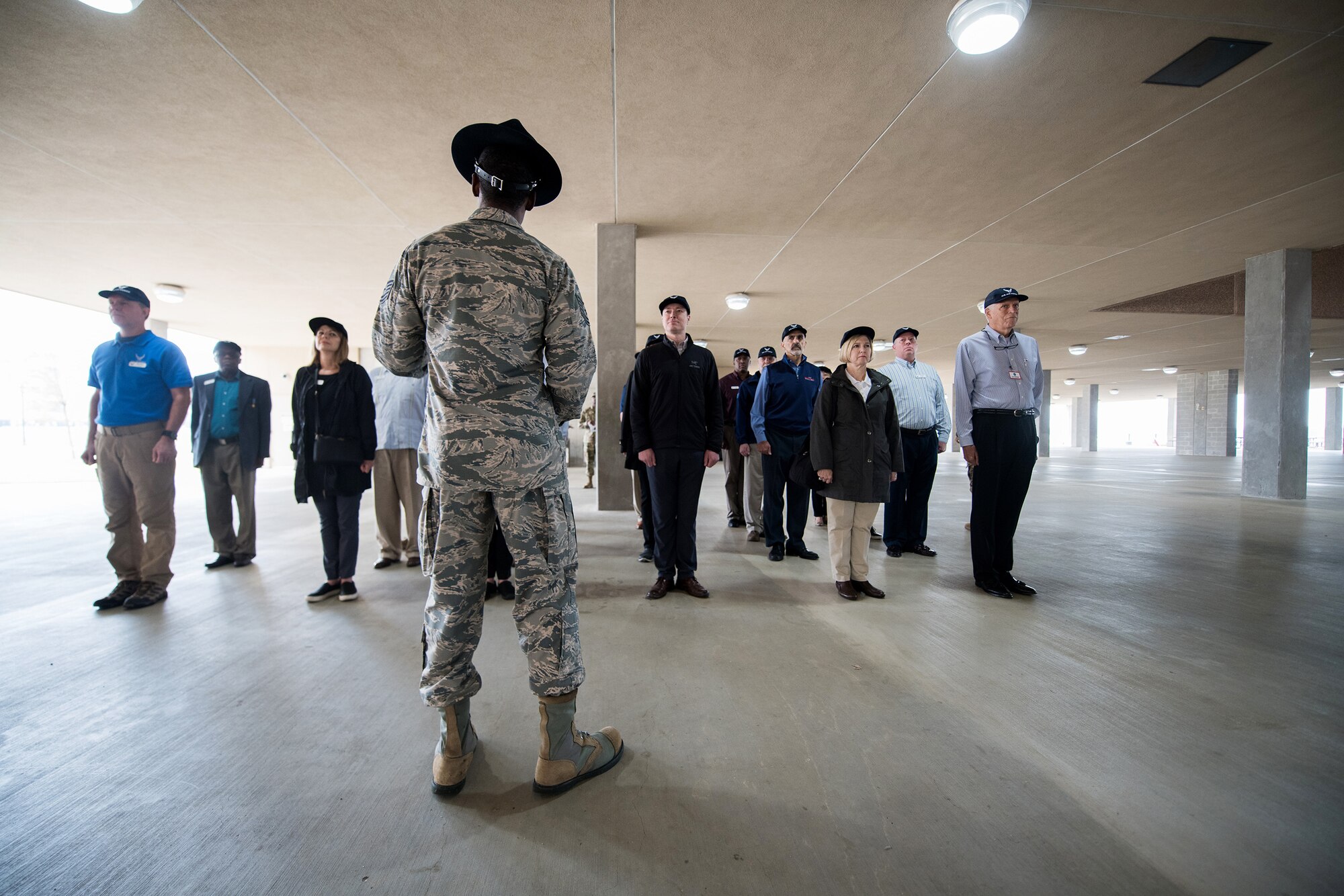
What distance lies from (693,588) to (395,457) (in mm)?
2752

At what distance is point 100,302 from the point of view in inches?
448

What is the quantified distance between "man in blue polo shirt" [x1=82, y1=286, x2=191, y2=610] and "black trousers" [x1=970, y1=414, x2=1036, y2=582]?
5501 millimetres

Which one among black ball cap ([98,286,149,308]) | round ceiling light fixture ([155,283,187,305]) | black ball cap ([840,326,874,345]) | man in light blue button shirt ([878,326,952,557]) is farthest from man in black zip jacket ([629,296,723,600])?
round ceiling light fixture ([155,283,187,305])

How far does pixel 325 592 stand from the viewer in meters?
3.52

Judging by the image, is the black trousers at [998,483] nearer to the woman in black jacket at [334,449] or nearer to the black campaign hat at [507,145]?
the black campaign hat at [507,145]

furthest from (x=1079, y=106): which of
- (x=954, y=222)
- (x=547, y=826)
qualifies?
(x=547, y=826)

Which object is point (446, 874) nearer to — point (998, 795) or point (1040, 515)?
point (998, 795)

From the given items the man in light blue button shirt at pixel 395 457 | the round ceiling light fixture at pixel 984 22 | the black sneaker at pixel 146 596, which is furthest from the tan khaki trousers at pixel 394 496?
the round ceiling light fixture at pixel 984 22

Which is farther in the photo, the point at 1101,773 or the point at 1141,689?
the point at 1141,689

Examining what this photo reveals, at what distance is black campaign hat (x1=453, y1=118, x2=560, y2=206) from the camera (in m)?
1.69

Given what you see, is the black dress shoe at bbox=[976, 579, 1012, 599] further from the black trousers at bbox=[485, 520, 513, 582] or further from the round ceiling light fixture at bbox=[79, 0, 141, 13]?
the round ceiling light fixture at bbox=[79, 0, 141, 13]

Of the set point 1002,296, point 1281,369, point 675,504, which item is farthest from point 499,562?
point 1281,369

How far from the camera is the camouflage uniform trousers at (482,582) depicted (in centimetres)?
159

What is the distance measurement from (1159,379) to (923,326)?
22.4m
